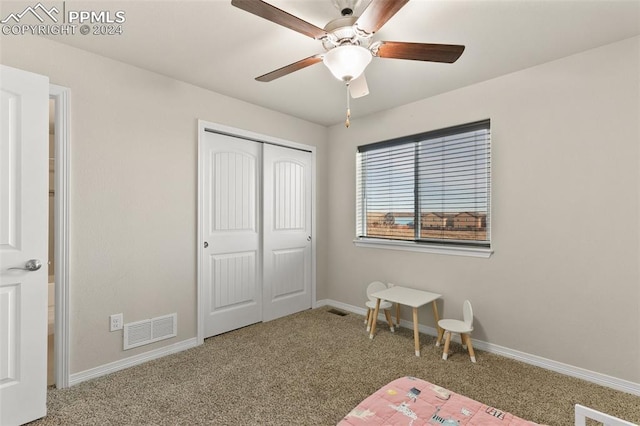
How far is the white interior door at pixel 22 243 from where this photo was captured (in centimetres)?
180

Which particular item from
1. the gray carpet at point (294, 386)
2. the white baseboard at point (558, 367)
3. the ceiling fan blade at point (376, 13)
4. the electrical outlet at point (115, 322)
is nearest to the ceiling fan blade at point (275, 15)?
the ceiling fan blade at point (376, 13)

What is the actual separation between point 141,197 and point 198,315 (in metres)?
1.21

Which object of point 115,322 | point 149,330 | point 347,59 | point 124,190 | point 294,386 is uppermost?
point 347,59

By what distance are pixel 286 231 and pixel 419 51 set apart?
8.47ft

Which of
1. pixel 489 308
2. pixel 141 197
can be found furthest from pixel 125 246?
pixel 489 308

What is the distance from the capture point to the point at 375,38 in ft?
6.89

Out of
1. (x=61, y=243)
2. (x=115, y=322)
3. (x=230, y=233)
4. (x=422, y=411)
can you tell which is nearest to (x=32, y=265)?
(x=61, y=243)

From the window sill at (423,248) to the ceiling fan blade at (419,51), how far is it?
181 cm

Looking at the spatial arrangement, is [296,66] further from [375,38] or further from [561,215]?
[561,215]

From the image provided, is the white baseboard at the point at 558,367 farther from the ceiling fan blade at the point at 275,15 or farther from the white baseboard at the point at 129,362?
the ceiling fan blade at the point at 275,15

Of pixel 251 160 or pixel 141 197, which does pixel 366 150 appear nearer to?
pixel 251 160

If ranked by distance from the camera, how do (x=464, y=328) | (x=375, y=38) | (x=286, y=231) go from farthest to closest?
(x=286, y=231)
(x=464, y=328)
(x=375, y=38)

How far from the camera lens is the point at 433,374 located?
7.86ft

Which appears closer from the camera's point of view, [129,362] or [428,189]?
[129,362]
